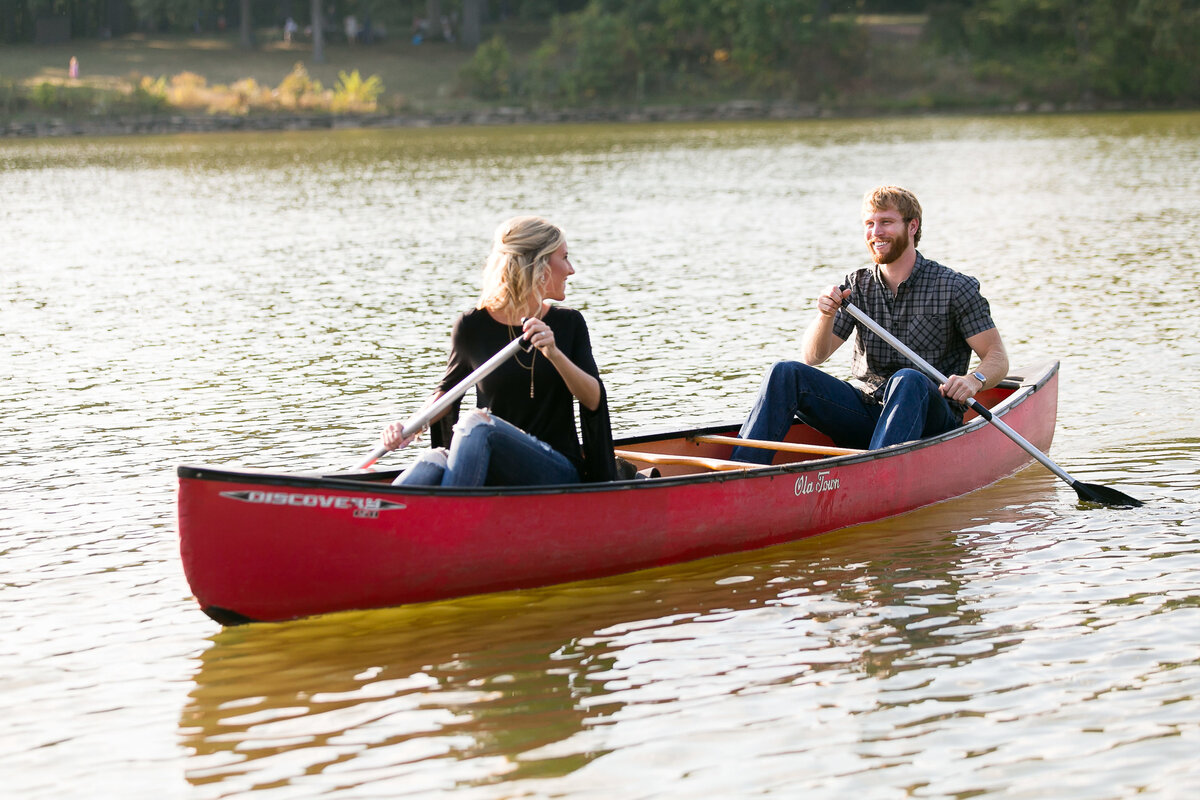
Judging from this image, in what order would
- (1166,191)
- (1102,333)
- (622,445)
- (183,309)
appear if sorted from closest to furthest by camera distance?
1. (622,445)
2. (1102,333)
3. (183,309)
4. (1166,191)

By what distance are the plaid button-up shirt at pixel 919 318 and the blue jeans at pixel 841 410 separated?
180 millimetres

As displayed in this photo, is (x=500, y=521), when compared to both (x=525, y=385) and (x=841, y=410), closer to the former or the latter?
(x=525, y=385)

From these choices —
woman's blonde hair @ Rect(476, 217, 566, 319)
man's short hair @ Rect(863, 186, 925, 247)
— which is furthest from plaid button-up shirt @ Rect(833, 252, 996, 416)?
woman's blonde hair @ Rect(476, 217, 566, 319)

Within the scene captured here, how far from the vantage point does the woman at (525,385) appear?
6.06 meters

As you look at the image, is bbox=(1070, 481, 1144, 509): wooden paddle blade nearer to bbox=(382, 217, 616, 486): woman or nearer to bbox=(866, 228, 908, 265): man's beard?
bbox=(866, 228, 908, 265): man's beard

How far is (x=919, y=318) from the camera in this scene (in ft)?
25.4

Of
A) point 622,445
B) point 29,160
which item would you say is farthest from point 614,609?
point 29,160

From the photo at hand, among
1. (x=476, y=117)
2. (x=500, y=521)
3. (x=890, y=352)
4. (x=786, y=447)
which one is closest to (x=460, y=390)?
(x=500, y=521)

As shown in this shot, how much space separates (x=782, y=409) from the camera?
7.75 meters

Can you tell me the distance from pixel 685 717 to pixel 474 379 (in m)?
1.67

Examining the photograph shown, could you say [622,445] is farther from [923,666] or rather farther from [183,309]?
[183,309]

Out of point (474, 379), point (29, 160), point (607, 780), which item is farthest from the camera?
point (29, 160)

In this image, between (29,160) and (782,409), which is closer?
(782,409)

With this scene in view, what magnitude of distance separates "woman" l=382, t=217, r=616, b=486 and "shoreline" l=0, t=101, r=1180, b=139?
50089 millimetres
